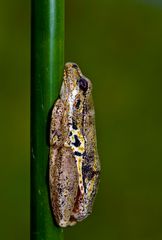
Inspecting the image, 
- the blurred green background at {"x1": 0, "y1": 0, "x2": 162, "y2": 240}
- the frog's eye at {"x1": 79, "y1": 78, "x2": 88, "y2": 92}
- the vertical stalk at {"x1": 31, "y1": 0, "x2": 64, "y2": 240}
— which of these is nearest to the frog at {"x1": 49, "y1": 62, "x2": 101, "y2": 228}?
the frog's eye at {"x1": 79, "y1": 78, "x2": 88, "y2": 92}

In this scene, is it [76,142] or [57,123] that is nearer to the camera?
[57,123]

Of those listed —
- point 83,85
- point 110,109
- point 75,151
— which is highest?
point 83,85

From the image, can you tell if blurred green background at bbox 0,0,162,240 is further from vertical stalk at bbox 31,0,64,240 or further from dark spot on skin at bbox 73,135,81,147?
vertical stalk at bbox 31,0,64,240

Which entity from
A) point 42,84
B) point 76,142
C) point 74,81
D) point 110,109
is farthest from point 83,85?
point 110,109

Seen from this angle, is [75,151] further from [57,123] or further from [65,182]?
[57,123]

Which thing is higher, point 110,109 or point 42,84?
point 42,84

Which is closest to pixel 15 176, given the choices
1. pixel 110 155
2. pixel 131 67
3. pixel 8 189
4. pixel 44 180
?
pixel 8 189

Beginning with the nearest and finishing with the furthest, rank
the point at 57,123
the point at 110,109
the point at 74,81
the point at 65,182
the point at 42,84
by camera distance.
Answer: the point at 42,84
the point at 57,123
the point at 65,182
the point at 74,81
the point at 110,109
